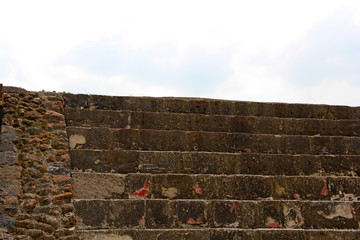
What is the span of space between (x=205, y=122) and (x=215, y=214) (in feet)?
6.45

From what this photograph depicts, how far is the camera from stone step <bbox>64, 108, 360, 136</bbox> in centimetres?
639

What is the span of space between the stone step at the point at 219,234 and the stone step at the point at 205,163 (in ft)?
3.30

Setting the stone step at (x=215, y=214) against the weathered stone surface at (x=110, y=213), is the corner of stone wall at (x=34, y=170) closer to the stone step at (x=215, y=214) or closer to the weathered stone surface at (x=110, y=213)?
the weathered stone surface at (x=110, y=213)

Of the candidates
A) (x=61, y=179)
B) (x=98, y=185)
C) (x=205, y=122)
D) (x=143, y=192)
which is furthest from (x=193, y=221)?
(x=205, y=122)

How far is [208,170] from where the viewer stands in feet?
18.7

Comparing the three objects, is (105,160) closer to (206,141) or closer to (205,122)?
(206,141)

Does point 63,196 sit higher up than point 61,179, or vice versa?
point 61,179

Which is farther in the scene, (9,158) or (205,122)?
(205,122)

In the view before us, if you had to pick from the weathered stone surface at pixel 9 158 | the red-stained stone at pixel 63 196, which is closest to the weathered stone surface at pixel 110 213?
the red-stained stone at pixel 63 196

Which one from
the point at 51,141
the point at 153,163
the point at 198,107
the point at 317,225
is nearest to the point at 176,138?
the point at 153,163

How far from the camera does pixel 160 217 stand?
4.94 m

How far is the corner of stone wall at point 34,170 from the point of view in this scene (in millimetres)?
4336

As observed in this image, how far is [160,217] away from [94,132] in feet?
5.74

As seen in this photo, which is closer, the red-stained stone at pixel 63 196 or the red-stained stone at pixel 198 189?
the red-stained stone at pixel 63 196
